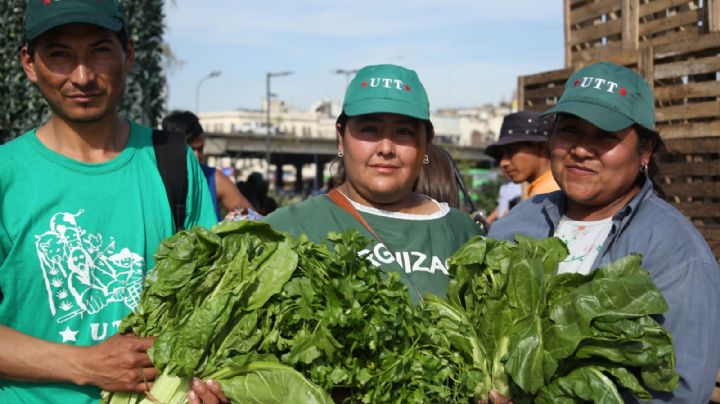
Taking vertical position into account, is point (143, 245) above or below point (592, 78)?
below

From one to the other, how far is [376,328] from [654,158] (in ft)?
5.41

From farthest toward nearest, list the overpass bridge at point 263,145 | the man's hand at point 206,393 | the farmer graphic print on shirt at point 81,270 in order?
the overpass bridge at point 263,145 < the farmer graphic print on shirt at point 81,270 < the man's hand at point 206,393

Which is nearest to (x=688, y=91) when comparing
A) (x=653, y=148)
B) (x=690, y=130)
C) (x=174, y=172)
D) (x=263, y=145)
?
(x=690, y=130)

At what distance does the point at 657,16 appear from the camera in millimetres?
6859

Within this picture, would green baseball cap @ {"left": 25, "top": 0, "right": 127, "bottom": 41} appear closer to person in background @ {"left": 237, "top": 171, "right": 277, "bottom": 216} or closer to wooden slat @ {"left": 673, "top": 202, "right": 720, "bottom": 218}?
wooden slat @ {"left": 673, "top": 202, "right": 720, "bottom": 218}

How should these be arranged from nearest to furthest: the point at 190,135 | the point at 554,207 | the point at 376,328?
the point at 376,328 < the point at 554,207 < the point at 190,135

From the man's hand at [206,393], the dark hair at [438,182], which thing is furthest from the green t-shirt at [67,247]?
the dark hair at [438,182]

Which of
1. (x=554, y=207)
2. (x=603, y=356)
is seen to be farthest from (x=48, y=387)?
(x=554, y=207)

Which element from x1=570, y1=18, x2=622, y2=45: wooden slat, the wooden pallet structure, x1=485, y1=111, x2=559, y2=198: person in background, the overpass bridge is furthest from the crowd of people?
the overpass bridge

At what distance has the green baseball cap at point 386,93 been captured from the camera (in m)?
2.99

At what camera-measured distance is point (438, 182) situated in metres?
4.87

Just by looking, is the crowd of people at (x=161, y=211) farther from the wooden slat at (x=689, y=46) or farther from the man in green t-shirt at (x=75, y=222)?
the wooden slat at (x=689, y=46)

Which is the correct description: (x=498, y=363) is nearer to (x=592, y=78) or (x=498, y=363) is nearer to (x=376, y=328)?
(x=376, y=328)

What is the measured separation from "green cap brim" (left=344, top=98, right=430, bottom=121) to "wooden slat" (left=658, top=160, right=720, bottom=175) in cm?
342
